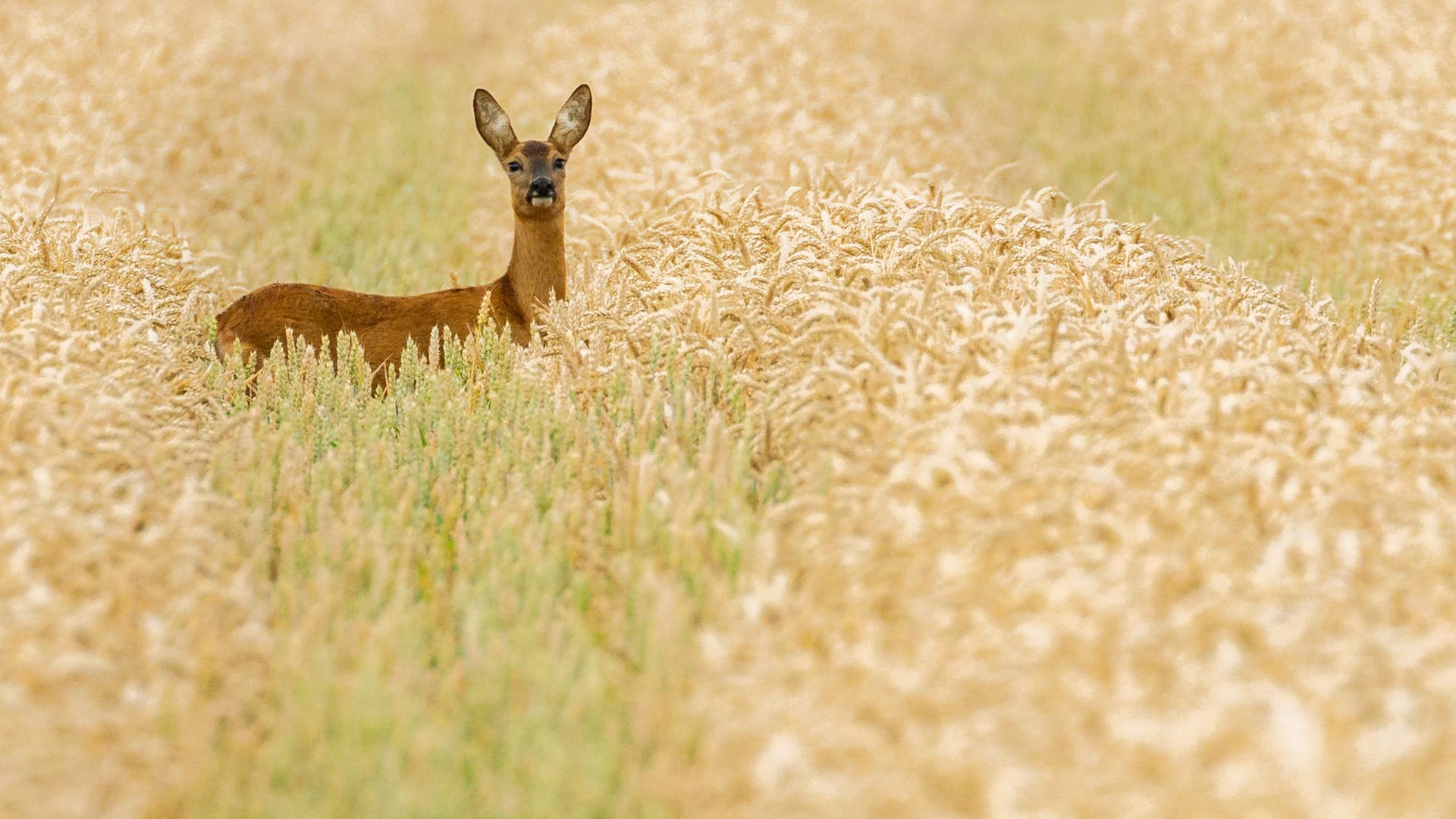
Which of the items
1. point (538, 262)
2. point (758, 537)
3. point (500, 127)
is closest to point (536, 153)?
point (500, 127)

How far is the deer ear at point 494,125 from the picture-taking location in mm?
6879

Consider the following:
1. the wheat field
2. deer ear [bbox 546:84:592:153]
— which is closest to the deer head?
deer ear [bbox 546:84:592:153]

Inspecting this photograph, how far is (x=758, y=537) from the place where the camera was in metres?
4.00

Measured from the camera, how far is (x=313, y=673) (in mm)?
3482

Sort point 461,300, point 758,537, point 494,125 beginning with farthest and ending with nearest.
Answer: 1. point 494,125
2. point 461,300
3. point 758,537

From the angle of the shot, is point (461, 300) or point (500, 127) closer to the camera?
point (461, 300)

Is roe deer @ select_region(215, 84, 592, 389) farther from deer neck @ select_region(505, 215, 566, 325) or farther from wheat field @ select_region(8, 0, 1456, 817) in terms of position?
wheat field @ select_region(8, 0, 1456, 817)

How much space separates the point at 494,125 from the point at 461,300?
3.28 feet

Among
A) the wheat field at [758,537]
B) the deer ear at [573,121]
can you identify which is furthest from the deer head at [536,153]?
the wheat field at [758,537]

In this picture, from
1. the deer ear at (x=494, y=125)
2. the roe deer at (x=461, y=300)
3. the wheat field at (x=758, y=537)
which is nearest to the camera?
the wheat field at (x=758, y=537)

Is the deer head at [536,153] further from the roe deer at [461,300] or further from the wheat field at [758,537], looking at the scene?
the wheat field at [758,537]

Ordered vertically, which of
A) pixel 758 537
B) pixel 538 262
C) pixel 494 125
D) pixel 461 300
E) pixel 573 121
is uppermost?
pixel 573 121

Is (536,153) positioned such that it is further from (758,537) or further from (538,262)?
(758,537)

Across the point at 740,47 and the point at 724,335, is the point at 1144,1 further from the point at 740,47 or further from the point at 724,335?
the point at 724,335
